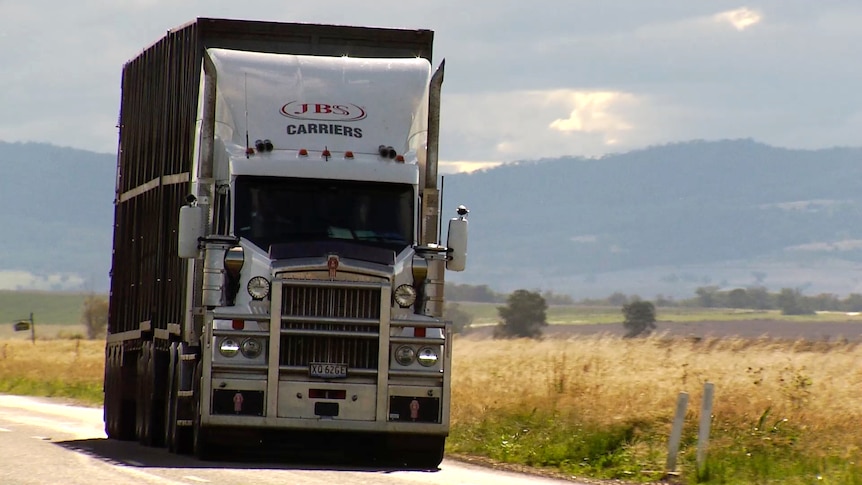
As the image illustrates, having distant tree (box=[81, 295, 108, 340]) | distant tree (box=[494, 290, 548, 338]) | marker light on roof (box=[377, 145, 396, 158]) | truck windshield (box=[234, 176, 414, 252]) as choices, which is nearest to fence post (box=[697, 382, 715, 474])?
truck windshield (box=[234, 176, 414, 252])

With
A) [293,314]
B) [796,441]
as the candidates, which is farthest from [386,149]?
[796,441]

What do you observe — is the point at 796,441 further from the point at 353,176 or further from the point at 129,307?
the point at 129,307

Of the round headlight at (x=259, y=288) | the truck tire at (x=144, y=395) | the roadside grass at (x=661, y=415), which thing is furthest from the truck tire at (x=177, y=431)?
the roadside grass at (x=661, y=415)

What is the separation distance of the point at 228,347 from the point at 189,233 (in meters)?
1.35

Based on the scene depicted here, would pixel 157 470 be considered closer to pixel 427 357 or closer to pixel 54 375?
pixel 427 357

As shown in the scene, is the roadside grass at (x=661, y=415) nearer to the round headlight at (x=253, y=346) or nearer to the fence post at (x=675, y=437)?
the fence post at (x=675, y=437)

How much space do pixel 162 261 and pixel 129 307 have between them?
2745 millimetres

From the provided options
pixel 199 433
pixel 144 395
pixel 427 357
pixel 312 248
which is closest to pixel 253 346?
pixel 312 248

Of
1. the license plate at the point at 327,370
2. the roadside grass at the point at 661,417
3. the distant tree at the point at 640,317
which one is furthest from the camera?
the distant tree at the point at 640,317

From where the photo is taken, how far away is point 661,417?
23562 millimetres

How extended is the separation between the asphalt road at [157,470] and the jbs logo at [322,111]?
3.64 metres

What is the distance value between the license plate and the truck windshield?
4.48 feet

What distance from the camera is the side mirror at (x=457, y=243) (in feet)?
59.1

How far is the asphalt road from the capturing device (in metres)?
17.0
